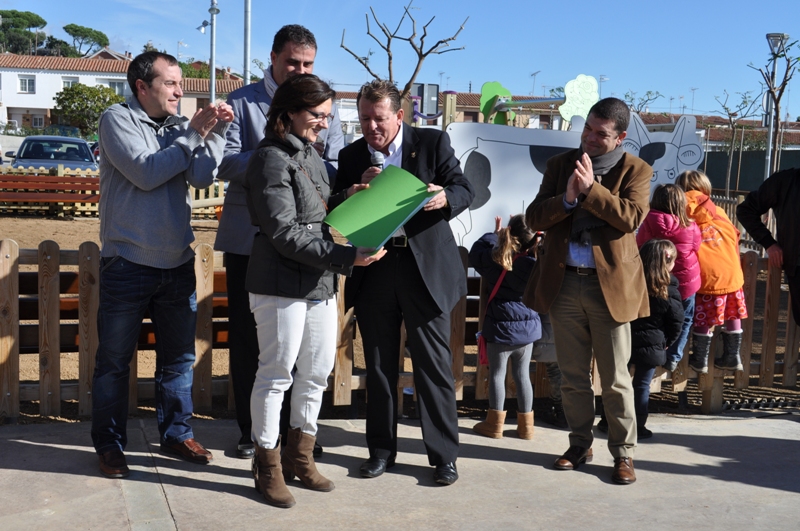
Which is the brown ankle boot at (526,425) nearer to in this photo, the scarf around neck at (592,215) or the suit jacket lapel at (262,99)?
the scarf around neck at (592,215)

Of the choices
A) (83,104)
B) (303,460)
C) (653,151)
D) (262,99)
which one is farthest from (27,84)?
(303,460)

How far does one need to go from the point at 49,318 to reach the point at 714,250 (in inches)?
169

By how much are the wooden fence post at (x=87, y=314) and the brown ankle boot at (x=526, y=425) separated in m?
2.58

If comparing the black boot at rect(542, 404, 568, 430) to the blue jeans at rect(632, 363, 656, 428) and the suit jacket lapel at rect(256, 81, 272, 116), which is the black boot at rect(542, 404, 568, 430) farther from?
the suit jacket lapel at rect(256, 81, 272, 116)

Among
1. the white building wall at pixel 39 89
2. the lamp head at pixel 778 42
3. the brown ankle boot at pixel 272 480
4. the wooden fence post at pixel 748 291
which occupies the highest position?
the white building wall at pixel 39 89

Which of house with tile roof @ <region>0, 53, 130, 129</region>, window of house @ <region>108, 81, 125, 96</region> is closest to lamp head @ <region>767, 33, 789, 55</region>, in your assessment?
house with tile roof @ <region>0, 53, 130, 129</region>

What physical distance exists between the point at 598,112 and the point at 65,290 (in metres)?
3.24

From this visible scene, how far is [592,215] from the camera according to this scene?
4.07 m

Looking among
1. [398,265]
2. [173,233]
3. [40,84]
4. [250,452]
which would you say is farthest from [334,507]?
Result: [40,84]

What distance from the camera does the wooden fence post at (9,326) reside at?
15.1 ft

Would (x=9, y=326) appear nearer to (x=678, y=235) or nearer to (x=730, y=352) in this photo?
(x=678, y=235)

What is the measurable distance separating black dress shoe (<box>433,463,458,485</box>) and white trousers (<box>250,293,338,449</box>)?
0.72 metres

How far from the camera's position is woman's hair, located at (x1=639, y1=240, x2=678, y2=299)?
15.7ft

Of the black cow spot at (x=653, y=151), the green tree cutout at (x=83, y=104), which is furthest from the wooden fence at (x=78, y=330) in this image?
the green tree cutout at (x=83, y=104)
